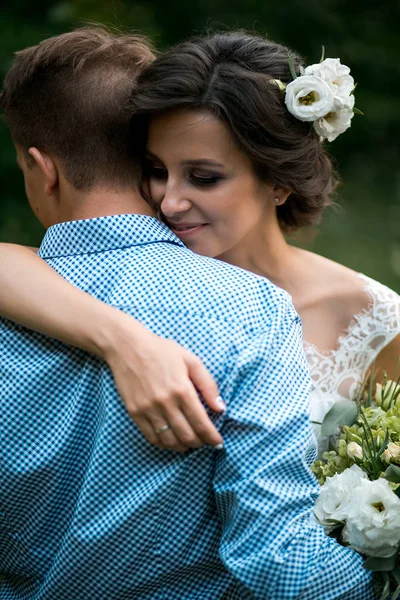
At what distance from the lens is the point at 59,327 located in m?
2.10

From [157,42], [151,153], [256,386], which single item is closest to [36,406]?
[256,386]

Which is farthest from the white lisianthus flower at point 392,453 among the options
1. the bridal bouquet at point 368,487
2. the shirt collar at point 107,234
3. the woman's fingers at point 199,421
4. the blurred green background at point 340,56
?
the blurred green background at point 340,56

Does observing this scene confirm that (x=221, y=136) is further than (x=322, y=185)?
No

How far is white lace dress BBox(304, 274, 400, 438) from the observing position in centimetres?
354

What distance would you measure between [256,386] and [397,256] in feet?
19.9

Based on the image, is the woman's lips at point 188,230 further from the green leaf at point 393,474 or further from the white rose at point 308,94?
the green leaf at point 393,474

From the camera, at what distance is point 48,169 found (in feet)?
7.84

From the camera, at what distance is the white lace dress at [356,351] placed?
139 inches

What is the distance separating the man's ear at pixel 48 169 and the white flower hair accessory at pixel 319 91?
93cm

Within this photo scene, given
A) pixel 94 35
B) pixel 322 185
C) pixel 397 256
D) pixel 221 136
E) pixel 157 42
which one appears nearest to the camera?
pixel 94 35

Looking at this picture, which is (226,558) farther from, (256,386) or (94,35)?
(94,35)

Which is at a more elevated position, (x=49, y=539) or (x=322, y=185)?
(x=322, y=185)

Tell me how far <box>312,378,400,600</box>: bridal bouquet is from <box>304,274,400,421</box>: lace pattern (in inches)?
34.0

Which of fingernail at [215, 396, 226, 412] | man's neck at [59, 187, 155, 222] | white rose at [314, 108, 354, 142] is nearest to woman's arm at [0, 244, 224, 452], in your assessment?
fingernail at [215, 396, 226, 412]
